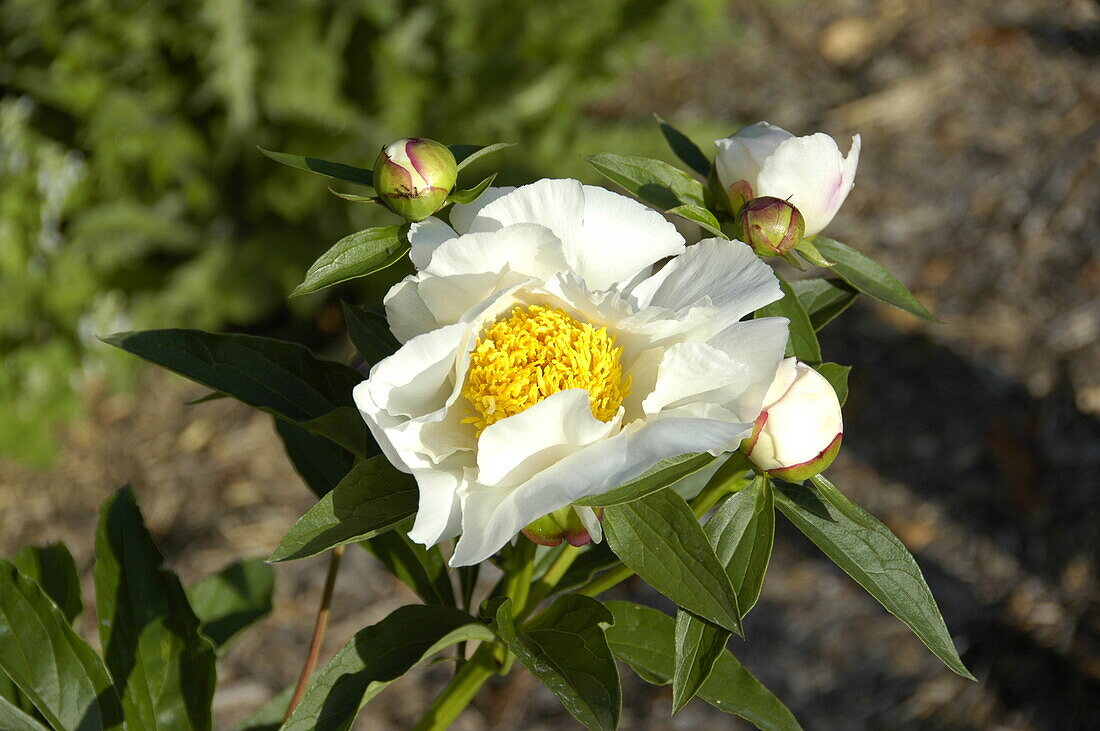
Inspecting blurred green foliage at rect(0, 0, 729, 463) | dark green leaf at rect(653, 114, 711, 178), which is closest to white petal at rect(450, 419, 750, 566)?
dark green leaf at rect(653, 114, 711, 178)

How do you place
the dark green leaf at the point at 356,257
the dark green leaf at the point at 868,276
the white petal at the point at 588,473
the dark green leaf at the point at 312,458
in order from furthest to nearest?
the dark green leaf at the point at 312,458 → the dark green leaf at the point at 868,276 → the dark green leaf at the point at 356,257 → the white petal at the point at 588,473

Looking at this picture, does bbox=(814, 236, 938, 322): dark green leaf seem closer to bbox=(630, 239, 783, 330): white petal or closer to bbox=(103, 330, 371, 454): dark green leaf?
bbox=(630, 239, 783, 330): white petal

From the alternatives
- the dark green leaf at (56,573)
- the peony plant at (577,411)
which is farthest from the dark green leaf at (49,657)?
the dark green leaf at (56,573)

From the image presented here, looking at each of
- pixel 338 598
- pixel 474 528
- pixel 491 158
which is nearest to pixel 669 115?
pixel 491 158

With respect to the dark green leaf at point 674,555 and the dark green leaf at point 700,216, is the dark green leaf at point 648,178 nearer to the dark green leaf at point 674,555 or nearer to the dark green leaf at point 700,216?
the dark green leaf at point 700,216

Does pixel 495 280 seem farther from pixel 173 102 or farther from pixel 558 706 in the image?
pixel 173 102

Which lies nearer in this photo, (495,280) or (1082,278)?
(495,280)
